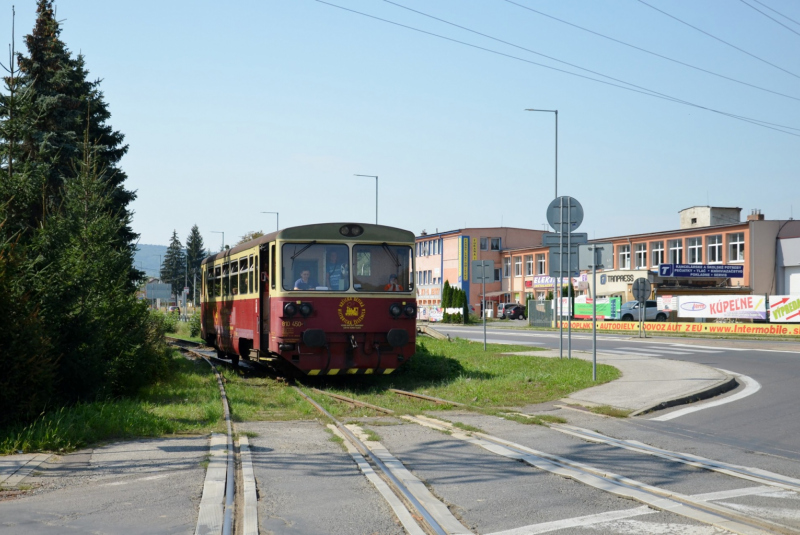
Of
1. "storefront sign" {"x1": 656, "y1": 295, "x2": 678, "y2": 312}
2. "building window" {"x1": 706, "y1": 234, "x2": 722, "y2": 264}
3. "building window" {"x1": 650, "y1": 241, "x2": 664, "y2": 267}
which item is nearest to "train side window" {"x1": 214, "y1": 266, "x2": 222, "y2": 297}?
"storefront sign" {"x1": 656, "y1": 295, "x2": 678, "y2": 312}

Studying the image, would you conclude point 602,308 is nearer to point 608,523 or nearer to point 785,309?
point 785,309

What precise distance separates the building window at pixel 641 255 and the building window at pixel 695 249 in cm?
517

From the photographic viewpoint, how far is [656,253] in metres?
66.8

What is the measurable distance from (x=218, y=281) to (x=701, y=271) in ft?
139

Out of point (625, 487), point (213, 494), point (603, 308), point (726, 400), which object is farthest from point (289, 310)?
point (603, 308)

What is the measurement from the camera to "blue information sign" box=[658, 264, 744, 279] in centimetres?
5550

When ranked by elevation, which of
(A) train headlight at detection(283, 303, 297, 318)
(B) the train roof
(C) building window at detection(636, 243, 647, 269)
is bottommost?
(A) train headlight at detection(283, 303, 297, 318)

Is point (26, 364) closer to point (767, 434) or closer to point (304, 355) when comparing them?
point (304, 355)

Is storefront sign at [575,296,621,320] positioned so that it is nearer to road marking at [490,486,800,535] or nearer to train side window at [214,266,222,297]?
train side window at [214,266,222,297]

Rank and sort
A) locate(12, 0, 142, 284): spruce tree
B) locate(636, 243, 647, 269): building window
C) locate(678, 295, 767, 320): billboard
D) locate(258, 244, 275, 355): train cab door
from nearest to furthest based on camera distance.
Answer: locate(258, 244, 275, 355): train cab door, locate(12, 0, 142, 284): spruce tree, locate(678, 295, 767, 320): billboard, locate(636, 243, 647, 269): building window

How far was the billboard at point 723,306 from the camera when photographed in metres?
43.0

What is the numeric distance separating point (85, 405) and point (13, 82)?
18.2 ft

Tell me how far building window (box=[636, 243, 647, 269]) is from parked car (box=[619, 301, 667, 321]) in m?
13.2

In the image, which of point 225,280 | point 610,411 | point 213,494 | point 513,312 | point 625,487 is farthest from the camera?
point 513,312
